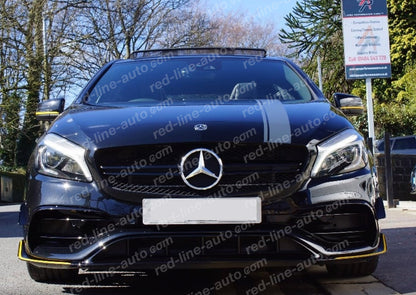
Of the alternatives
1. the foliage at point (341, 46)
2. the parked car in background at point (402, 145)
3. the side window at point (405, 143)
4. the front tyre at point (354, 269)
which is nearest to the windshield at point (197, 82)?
the front tyre at point (354, 269)

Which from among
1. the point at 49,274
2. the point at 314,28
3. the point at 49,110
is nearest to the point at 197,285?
the point at 49,274

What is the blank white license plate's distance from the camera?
120 inches

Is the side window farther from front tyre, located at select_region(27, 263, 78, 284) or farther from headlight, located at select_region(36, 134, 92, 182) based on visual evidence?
headlight, located at select_region(36, 134, 92, 182)

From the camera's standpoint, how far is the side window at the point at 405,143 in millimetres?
16375

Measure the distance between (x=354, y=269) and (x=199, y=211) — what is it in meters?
1.28

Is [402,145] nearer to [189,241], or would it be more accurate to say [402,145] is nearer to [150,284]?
[150,284]

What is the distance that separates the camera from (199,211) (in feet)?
9.99

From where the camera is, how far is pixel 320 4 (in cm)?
2531

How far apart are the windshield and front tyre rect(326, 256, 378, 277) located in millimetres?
1096

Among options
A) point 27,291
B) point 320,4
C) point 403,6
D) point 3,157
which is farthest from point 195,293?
point 3,157

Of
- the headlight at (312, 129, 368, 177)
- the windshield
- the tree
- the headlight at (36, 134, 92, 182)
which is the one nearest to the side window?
the tree

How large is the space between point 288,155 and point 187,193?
569mm

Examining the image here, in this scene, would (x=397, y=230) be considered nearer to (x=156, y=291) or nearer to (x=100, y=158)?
(x=156, y=291)

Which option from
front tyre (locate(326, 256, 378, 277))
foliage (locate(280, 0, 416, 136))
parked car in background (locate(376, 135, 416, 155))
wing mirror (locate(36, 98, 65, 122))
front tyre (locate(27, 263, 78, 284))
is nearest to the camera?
front tyre (locate(27, 263, 78, 284))
